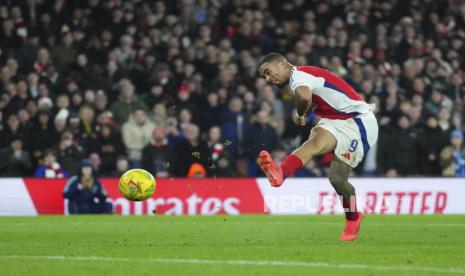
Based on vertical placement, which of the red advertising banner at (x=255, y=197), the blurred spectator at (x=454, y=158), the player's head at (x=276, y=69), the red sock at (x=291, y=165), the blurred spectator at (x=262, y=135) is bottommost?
the red advertising banner at (x=255, y=197)

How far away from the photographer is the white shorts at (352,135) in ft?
35.4

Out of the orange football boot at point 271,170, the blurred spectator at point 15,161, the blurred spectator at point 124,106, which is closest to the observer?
the orange football boot at point 271,170

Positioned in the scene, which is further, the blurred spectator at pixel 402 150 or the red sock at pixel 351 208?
the blurred spectator at pixel 402 150

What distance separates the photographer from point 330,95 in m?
10.8

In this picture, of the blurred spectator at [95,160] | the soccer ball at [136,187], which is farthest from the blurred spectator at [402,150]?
the soccer ball at [136,187]

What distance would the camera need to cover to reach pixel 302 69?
10805 mm

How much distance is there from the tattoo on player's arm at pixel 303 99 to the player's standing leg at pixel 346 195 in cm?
73

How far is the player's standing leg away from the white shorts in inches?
3.4

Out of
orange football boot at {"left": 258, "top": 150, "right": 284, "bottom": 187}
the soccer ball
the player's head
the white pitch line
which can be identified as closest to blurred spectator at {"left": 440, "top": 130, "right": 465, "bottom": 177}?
the soccer ball

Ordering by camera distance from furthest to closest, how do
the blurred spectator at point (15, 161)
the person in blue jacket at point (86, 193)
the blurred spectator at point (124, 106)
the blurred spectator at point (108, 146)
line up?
the blurred spectator at point (124, 106) < the blurred spectator at point (108, 146) < the blurred spectator at point (15, 161) < the person in blue jacket at point (86, 193)

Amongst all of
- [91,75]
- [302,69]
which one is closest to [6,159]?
[91,75]

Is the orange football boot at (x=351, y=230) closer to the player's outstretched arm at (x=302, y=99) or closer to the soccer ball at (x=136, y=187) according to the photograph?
the player's outstretched arm at (x=302, y=99)

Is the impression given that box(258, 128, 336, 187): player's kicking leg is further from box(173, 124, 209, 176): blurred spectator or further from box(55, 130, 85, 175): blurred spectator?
box(55, 130, 85, 175): blurred spectator

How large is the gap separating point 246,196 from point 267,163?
8561 millimetres
